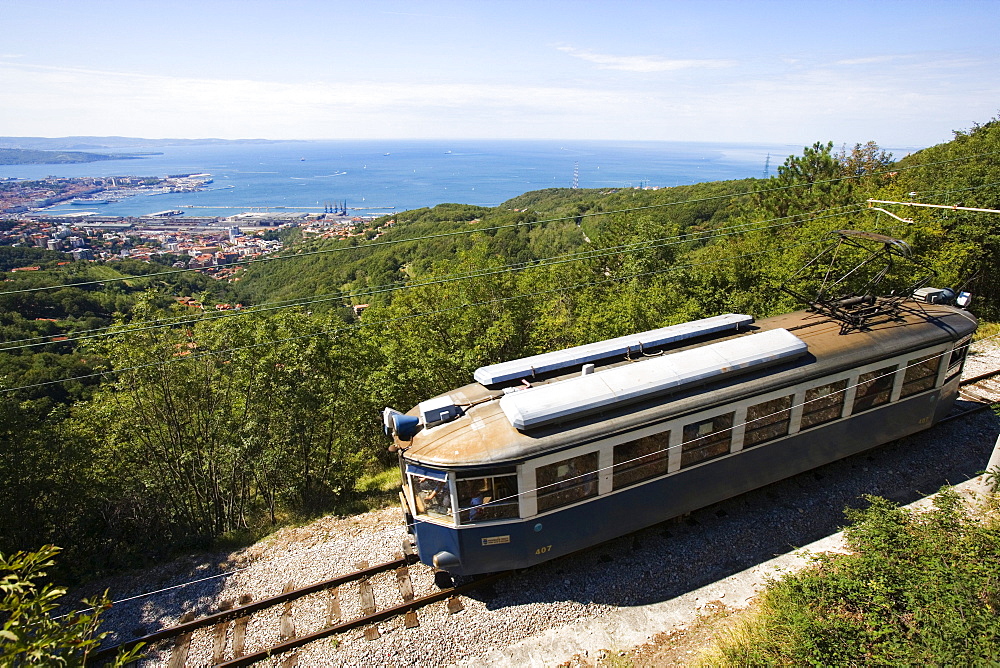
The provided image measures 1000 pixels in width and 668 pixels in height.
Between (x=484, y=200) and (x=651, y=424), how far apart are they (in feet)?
489

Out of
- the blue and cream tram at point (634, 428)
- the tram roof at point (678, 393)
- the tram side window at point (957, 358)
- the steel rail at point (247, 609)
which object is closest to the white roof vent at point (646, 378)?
the blue and cream tram at point (634, 428)

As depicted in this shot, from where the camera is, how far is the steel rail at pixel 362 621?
24.6 ft

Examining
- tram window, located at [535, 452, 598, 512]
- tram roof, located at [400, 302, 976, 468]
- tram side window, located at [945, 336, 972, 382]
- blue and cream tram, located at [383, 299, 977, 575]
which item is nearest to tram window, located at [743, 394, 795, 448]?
blue and cream tram, located at [383, 299, 977, 575]

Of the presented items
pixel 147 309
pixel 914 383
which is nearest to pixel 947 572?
pixel 914 383

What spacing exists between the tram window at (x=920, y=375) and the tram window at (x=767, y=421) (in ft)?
10.9

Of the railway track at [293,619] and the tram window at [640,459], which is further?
the tram window at [640,459]

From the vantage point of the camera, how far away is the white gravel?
7727 mm

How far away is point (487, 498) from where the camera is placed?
7.72m

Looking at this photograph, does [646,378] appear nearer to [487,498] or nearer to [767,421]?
[767,421]

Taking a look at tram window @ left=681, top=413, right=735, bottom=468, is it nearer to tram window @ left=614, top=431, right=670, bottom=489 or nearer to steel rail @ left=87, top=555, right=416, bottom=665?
tram window @ left=614, top=431, right=670, bottom=489

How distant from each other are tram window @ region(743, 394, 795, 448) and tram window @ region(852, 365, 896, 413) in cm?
185

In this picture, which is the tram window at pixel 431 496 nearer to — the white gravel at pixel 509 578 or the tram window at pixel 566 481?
the tram window at pixel 566 481

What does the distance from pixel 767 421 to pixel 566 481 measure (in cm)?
402

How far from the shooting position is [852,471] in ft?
36.8
